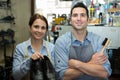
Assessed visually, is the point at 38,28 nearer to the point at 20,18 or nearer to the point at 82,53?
the point at 82,53

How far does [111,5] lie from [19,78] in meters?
2.54

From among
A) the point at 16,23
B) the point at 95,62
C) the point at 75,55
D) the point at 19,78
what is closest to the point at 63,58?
the point at 75,55

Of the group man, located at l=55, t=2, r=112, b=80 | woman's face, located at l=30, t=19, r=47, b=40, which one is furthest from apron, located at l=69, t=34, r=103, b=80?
woman's face, located at l=30, t=19, r=47, b=40

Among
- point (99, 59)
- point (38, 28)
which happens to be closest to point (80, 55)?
point (99, 59)

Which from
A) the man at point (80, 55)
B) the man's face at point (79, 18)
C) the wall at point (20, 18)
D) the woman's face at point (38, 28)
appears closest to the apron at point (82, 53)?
the man at point (80, 55)

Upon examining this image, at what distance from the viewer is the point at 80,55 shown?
6.36 ft

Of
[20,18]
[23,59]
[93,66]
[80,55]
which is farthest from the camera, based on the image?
[20,18]

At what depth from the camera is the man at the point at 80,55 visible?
6.01 feet

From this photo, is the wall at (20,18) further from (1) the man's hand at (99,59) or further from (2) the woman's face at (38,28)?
(1) the man's hand at (99,59)

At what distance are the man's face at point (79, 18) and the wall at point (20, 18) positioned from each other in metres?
2.62

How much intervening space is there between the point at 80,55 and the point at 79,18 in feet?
1.00

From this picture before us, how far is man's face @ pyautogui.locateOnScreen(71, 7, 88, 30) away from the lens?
1.90 m

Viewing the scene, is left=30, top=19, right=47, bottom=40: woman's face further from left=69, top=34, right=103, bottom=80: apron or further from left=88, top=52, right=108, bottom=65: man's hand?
left=88, top=52, right=108, bottom=65: man's hand

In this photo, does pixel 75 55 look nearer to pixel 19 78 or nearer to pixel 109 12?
pixel 19 78
